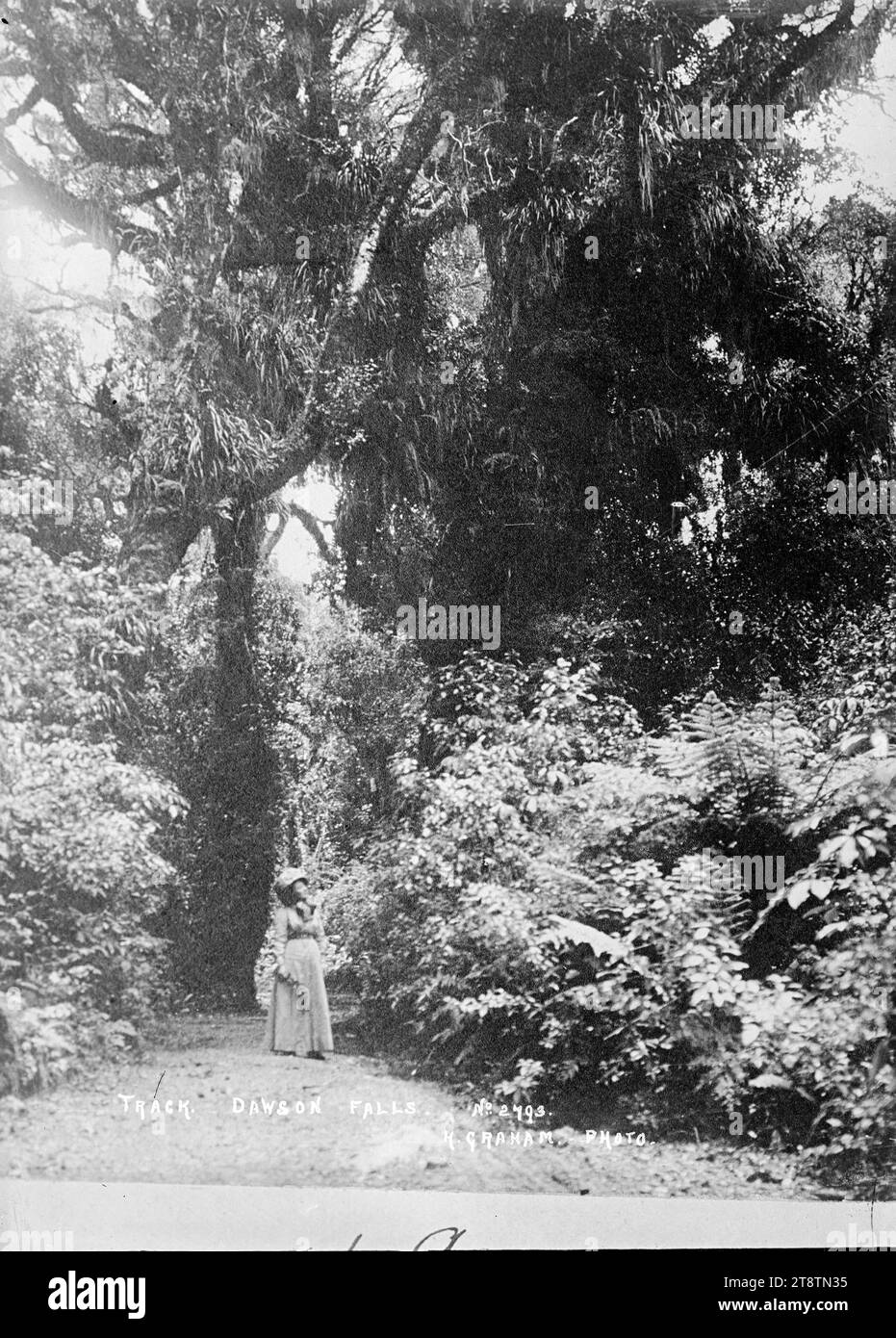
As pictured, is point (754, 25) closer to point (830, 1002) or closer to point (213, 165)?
point (213, 165)

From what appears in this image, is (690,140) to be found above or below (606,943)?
above

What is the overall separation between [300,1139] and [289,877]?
3.49ft

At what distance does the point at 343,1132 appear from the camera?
3.46 metres

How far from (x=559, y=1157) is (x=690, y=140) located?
445 cm

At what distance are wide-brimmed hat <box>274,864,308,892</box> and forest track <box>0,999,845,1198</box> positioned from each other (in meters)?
0.58

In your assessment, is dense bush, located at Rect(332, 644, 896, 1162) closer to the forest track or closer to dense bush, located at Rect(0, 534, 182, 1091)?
the forest track

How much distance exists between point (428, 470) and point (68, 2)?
2.67 metres

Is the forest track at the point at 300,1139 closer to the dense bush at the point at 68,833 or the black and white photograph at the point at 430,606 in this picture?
the black and white photograph at the point at 430,606

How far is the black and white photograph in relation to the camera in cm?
346

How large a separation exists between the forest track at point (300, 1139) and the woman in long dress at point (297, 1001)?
61 millimetres

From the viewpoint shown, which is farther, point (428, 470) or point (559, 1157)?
point (428, 470)

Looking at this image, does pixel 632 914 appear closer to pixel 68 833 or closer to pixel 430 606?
pixel 430 606
